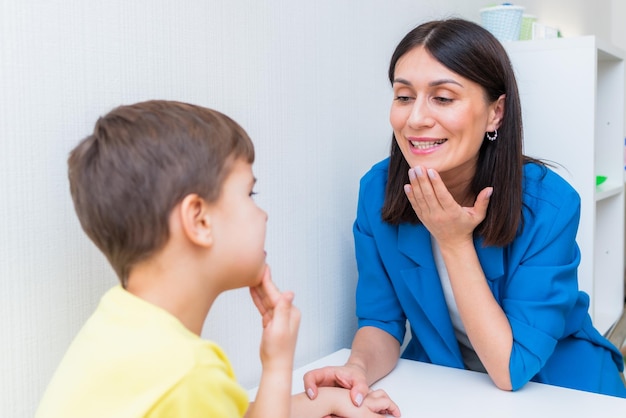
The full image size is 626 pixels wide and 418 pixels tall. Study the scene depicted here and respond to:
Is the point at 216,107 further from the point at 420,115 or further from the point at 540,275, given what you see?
the point at 540,275

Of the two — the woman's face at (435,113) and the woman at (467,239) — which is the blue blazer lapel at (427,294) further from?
the woman's face at (435,113)

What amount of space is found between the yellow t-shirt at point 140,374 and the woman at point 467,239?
39cm

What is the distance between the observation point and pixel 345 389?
0.98m

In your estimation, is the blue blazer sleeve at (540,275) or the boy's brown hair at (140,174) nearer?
the boy's brown hair at (140,174)

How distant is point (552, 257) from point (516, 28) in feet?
2.67

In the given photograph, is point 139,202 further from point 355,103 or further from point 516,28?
point 516,28

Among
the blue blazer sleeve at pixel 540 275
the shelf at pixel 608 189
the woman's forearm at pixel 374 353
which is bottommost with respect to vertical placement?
the woman's forearm at pixel 374 353

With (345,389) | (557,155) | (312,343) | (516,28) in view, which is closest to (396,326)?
(312,343)

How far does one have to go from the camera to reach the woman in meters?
1.03

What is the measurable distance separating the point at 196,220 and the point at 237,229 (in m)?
0.05

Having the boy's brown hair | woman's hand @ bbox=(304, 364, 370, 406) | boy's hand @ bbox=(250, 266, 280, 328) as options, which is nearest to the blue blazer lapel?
woman's hand @ bbox=(304, 364, 370, 406)

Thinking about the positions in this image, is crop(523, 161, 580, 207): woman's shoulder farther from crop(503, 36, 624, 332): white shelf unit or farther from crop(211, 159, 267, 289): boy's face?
crop(211, 159, 267, 289): boy's face

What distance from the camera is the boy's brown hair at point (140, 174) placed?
0.61 metres

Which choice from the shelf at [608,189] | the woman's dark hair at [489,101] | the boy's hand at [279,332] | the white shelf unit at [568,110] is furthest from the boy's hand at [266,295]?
the shelf at [608,189]
